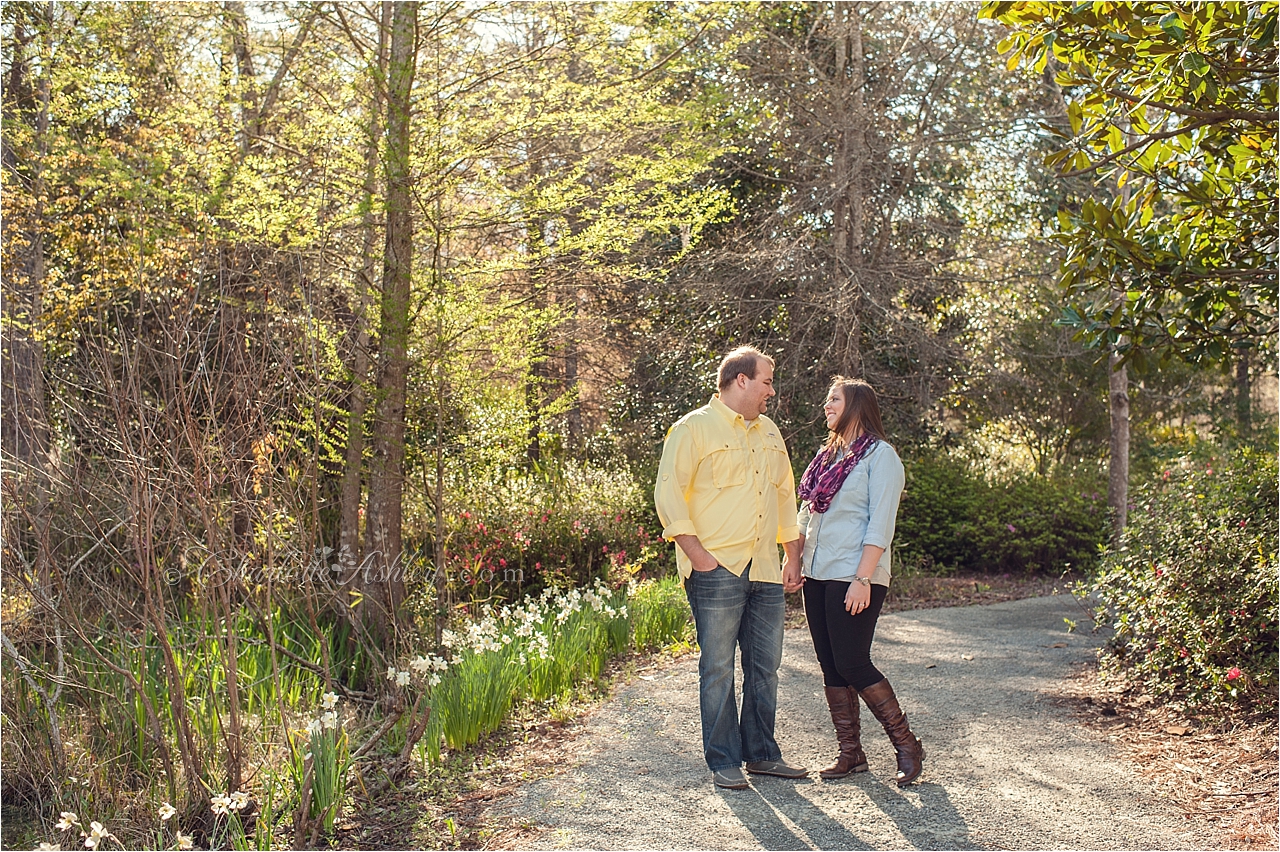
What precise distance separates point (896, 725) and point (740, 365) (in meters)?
1.60

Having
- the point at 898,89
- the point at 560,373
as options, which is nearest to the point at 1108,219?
the point at 898,89

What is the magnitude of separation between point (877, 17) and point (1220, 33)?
29.3ft

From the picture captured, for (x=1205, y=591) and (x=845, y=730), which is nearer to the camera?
(x=845, y=730)

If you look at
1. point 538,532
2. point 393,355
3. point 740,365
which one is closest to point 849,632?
point 740,365

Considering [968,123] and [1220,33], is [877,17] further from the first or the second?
[1220,33]

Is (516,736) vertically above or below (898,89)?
below

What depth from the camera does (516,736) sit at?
16.9ft

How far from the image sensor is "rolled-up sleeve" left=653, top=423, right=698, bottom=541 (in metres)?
4.11

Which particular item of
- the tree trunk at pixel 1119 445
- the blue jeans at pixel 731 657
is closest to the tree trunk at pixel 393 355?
the blue jeans at pixel 731 657

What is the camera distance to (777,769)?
171 inches

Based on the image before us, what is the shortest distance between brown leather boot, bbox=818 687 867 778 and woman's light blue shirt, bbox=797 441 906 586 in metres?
0.50

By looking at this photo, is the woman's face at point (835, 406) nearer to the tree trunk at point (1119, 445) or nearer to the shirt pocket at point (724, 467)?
the shirt pocket at point (724, 467)

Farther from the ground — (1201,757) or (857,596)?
(857,596)

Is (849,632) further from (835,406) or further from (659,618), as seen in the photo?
(659,618)
